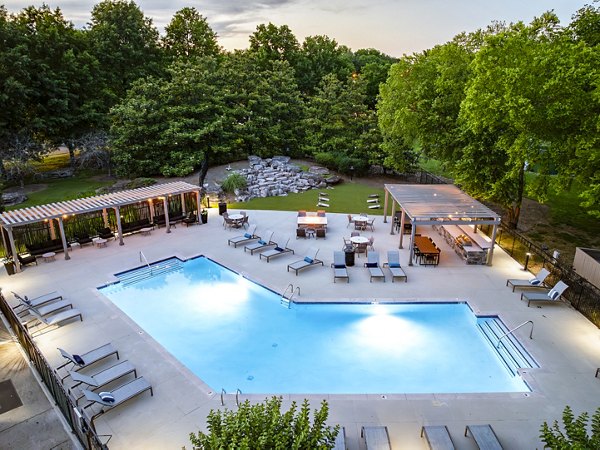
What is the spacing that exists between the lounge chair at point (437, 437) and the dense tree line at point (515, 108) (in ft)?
34.5

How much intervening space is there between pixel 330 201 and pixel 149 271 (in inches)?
493

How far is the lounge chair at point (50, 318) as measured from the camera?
11820 millimetres

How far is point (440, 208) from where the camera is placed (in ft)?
54.4

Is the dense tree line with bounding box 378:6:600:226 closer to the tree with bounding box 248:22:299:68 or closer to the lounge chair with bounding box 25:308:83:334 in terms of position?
the lounge chair with bounding box 25:308:83:334

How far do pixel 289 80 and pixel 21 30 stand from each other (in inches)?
835

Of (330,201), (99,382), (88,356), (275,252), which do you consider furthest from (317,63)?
(99,382)

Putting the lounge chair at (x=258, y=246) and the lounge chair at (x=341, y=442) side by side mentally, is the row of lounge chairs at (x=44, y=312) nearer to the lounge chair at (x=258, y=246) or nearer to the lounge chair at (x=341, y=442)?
the lounge chair at (x=258, y=246)

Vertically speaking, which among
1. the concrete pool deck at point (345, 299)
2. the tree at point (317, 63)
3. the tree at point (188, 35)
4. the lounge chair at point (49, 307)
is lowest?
the concrete pool deck at point (345, 299)

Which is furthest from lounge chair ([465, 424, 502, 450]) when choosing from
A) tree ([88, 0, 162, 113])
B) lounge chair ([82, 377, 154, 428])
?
tree ([88, 0, 162, 113])

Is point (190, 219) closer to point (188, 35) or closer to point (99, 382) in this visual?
point (99, 382)

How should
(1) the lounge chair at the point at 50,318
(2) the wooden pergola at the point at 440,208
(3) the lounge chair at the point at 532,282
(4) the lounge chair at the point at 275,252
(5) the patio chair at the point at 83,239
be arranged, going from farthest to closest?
1. (5) the patio chair at the point at 83,239
2. (4) the lounge chair at the point at 275,252
3. (2) the wooden pergola at the point at 440,208
4. (3) the lounge chair at the point at 532,282
5. (1) the lounge chair at the point at 50,318

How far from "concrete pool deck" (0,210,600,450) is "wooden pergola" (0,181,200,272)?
1.30 m

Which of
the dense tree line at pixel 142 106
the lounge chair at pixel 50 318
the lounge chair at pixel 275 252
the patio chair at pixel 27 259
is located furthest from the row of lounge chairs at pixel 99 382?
the dense tree line at pixel 142 106

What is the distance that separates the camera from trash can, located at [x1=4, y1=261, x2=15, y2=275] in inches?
598
